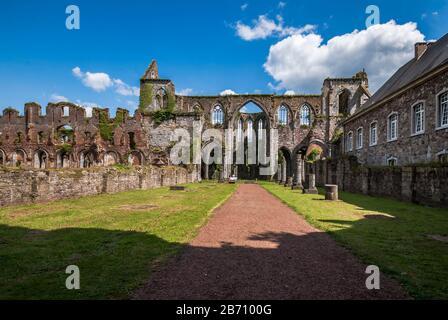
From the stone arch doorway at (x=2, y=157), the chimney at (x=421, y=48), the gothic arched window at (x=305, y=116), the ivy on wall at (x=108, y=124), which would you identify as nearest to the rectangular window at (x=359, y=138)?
the chimney at (x=421, y=48)

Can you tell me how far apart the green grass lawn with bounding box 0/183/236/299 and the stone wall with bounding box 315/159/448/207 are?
32.5 feet

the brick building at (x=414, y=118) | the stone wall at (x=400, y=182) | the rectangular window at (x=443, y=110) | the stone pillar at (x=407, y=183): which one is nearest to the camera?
the stone wall at (x=400, y=182)

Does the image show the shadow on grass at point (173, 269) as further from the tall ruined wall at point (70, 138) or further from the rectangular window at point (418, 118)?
the tall ruined wall at point (70, 138)

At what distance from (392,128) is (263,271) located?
20.8 meters

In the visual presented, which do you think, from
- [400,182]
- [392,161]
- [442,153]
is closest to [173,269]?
[400,182]

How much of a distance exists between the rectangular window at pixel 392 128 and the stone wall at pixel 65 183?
17801 millimetres

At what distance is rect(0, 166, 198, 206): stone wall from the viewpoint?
399 inches

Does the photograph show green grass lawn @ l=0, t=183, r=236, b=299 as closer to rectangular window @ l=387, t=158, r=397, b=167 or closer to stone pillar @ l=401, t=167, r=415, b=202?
stone pillar @ l=401, t=167, r=415, b=202

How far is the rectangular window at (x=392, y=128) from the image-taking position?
20.4 meters

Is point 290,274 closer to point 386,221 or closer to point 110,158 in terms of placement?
point 386,221

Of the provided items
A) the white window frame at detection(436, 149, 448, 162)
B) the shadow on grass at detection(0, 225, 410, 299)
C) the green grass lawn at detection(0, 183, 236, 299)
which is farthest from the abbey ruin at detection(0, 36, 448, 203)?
the shadow on grass at detection(0, 225, 410, 299)

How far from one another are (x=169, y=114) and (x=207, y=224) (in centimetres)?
3475

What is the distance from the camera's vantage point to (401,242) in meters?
6.21

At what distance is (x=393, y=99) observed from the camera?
2062 cm
